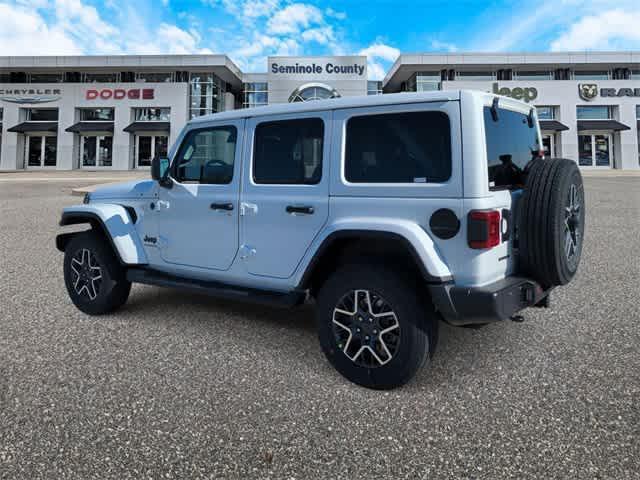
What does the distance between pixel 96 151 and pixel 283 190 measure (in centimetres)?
4437

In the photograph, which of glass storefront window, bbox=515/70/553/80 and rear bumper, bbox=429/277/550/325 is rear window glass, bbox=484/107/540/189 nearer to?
rear bumper, bbox=429/277/550/325

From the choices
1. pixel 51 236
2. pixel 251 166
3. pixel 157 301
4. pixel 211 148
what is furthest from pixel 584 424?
pixel 51 236

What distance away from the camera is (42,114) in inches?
1684

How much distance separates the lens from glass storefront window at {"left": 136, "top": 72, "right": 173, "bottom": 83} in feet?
143

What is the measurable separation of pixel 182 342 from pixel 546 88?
45.6 m

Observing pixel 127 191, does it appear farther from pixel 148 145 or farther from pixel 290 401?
pixel 148 145

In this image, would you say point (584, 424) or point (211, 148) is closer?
point (584, 424)

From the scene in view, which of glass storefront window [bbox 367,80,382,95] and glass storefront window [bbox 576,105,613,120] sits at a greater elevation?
glass storefront window [bbox 367,80,382,95]

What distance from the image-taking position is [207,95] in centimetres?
4200

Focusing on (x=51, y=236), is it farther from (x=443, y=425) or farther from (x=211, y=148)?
(x=443, y=425)

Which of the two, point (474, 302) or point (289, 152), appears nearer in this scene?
point (474, 302)

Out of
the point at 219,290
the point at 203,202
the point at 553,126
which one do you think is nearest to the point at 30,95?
the point at 553,126

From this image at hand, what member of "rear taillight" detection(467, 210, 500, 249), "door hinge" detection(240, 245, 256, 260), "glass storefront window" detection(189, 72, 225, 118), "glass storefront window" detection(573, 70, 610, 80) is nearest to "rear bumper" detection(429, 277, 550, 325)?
"rear taillight" detection(467, 210, 500, 249)

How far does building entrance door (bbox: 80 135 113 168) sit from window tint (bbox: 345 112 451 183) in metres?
43.3
